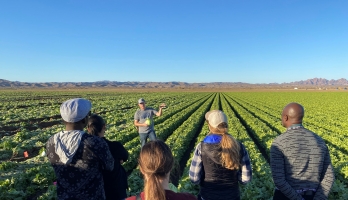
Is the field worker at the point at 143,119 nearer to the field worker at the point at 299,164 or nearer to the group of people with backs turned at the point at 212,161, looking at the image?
the group of people with backs turned at the point at 212,161

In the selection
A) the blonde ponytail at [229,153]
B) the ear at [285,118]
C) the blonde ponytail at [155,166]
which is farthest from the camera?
the ear at [285,118]

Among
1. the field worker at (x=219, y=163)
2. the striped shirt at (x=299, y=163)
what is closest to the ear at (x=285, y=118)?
the striped shirt at (x=299, y=163)

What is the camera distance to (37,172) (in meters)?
7.18

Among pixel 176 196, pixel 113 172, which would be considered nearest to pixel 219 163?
pixel 176 196

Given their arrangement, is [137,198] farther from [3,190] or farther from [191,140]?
[191,140]

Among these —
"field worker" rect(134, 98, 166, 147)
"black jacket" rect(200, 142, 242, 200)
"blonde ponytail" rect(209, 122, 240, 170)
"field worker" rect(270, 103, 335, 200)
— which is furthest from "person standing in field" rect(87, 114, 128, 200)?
"field worker" rect(134, 98, 166, 147)

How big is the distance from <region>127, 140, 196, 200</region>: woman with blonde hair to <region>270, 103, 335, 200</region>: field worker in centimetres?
153

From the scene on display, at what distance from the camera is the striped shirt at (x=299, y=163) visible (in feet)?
9.53

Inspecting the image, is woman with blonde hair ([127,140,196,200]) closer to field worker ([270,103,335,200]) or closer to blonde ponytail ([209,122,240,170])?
blonde ponytail ([209,122,240,170])

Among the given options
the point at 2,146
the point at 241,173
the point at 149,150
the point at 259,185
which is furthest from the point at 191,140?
the point at 149,150

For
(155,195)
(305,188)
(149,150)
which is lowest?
(305,188)

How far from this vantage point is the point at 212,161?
2.85m

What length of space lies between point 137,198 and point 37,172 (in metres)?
6.54

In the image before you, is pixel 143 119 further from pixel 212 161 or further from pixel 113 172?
pixel 212 161
